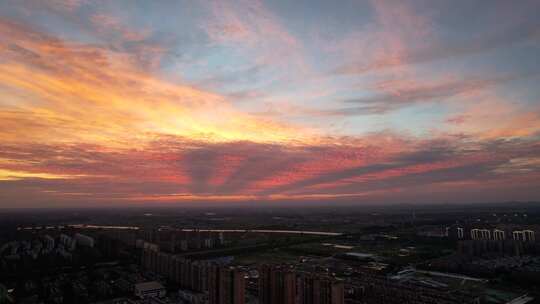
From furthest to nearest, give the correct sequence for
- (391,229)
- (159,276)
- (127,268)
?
1. (391,229)
2. (127,268)
3. (159,276)

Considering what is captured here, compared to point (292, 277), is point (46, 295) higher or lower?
lower

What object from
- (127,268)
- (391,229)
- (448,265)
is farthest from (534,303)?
(391,229)

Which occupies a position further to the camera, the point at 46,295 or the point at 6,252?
the point at 6,252

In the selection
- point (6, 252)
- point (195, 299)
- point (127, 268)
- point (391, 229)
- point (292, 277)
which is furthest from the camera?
point (391, 229)

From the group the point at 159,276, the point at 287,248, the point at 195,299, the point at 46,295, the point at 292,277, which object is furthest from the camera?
the point at 287,248

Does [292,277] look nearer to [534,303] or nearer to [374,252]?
[534,303]

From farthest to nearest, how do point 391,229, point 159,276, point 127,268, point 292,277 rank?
point 391,229 < point 127,268 < point 159,276 < point 292,277

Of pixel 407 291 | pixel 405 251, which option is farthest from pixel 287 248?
pixel 407 291

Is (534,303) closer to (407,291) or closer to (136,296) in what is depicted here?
(407,291)

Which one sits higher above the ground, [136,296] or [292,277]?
[292,277]
